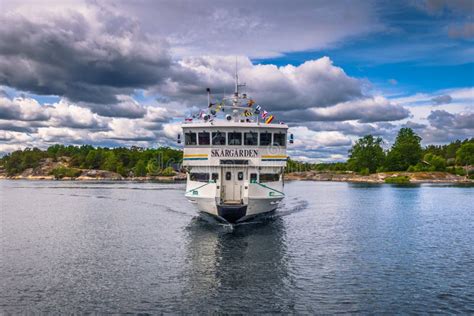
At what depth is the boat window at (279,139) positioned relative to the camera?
53.3 meters

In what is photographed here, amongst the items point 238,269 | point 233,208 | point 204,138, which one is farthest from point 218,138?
point 238,269

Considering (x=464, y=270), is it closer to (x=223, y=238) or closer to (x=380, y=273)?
(x=380, y=273)

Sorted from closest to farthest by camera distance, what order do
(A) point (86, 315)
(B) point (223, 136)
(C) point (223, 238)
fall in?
(A) point (86, 315) → (C) point (223, 238) → (B) point (223, 136)

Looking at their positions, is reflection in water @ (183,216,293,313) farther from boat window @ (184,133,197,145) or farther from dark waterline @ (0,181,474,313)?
boat window @ (184,133,197,145)

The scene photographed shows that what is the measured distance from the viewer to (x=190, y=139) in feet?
174

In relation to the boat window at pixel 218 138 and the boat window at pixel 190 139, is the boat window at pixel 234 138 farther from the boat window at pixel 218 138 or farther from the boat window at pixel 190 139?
the boat window at pixel 190 139

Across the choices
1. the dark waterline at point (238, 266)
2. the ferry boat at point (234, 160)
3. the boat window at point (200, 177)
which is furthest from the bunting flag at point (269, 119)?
the dark waterline at point (238, 266)

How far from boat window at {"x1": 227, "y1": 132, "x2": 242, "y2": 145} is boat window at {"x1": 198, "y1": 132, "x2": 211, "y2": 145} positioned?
2.38m

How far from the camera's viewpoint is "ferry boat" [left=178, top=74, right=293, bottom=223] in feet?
163

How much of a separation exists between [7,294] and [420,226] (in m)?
47.6

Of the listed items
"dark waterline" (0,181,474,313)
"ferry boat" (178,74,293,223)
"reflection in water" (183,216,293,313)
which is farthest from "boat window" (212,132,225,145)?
"dark waterline" (0,181,474,313)

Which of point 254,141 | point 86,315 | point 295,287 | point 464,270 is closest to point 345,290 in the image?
point 295,287

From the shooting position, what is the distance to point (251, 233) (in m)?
47.1

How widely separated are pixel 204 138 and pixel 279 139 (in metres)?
9.31
